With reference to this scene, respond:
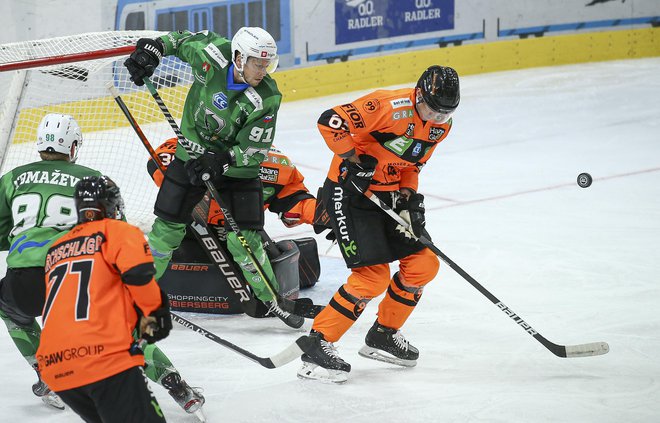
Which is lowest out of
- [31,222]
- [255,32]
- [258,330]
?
[258,330]

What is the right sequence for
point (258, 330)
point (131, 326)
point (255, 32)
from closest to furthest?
1. point (131, 326)
2. point (255, 32)
3. point (258, 330)

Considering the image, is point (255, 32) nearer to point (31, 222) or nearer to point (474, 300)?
point (31, 222)

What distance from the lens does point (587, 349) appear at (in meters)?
3.86

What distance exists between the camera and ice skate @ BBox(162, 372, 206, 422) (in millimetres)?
3316

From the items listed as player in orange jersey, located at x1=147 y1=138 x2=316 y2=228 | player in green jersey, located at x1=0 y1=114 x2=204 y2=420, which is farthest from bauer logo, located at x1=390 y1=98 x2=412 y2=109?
player in orange jersey, located at x1=147 y1=138 x2=316 y2=228

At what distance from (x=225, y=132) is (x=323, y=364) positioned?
1232 mm

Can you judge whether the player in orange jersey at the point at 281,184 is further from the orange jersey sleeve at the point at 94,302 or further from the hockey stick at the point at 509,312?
the orange jersey sleeve at the point at 94,302

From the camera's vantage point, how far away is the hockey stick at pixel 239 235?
433cm

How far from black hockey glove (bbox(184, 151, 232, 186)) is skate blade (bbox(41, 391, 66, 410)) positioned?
111cm

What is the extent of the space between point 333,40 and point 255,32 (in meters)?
6.34

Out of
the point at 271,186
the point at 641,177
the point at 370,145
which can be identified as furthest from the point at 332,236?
the point at 641,177

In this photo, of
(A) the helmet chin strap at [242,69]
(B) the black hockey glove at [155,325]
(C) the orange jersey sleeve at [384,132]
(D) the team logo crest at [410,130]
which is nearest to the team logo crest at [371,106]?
(C) the orange jersey sleeve at [384,132]

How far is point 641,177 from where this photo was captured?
285 inches

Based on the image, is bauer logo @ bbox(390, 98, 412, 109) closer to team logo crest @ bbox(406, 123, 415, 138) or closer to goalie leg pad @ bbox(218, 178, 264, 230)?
team logo crest @ bbox(406, 123, 415, 138)
